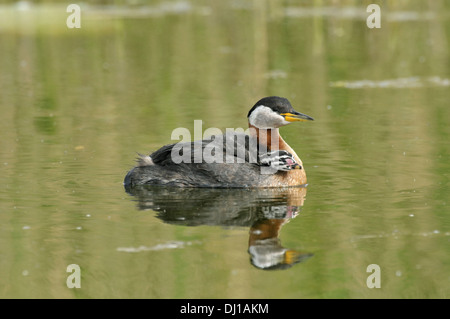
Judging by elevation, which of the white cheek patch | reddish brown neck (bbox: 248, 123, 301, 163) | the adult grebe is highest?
the white cheek patch

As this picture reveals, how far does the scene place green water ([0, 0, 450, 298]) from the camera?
6949mm

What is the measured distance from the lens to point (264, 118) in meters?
10.7

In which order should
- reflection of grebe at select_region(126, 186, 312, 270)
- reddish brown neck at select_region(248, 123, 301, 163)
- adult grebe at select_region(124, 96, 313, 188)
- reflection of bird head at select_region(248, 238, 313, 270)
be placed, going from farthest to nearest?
reddish brown neck at select_region(248, 123, 301, 163) → adult grebe at select_region(124, 96, 313, 188) → reflection of grebe at select_region(126, 186, 312, 270) → reflection of bird head at select_region(248, 238, 313, 270)

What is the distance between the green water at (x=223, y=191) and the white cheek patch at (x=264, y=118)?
2.58ft

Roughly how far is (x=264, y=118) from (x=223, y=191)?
4.15 ft

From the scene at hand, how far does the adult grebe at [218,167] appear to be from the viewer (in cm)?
1000

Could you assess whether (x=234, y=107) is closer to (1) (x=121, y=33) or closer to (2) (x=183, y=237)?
(2) (x=183, y=237)

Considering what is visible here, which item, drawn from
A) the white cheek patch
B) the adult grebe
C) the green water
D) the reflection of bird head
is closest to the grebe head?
the white cheek patch

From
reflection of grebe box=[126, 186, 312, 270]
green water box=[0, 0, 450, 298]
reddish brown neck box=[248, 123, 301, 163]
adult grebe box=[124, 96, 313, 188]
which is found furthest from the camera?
reddish brown neck box=[248, 123, 301, 163]

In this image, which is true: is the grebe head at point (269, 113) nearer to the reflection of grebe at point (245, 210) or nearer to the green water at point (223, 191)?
the green water at point (223, 191)

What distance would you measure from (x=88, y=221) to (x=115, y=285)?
1.91 meters

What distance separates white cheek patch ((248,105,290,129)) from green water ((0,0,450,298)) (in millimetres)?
787

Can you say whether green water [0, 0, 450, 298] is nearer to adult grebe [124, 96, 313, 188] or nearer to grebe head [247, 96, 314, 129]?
adult grebe [124, 96, 313, 188]
